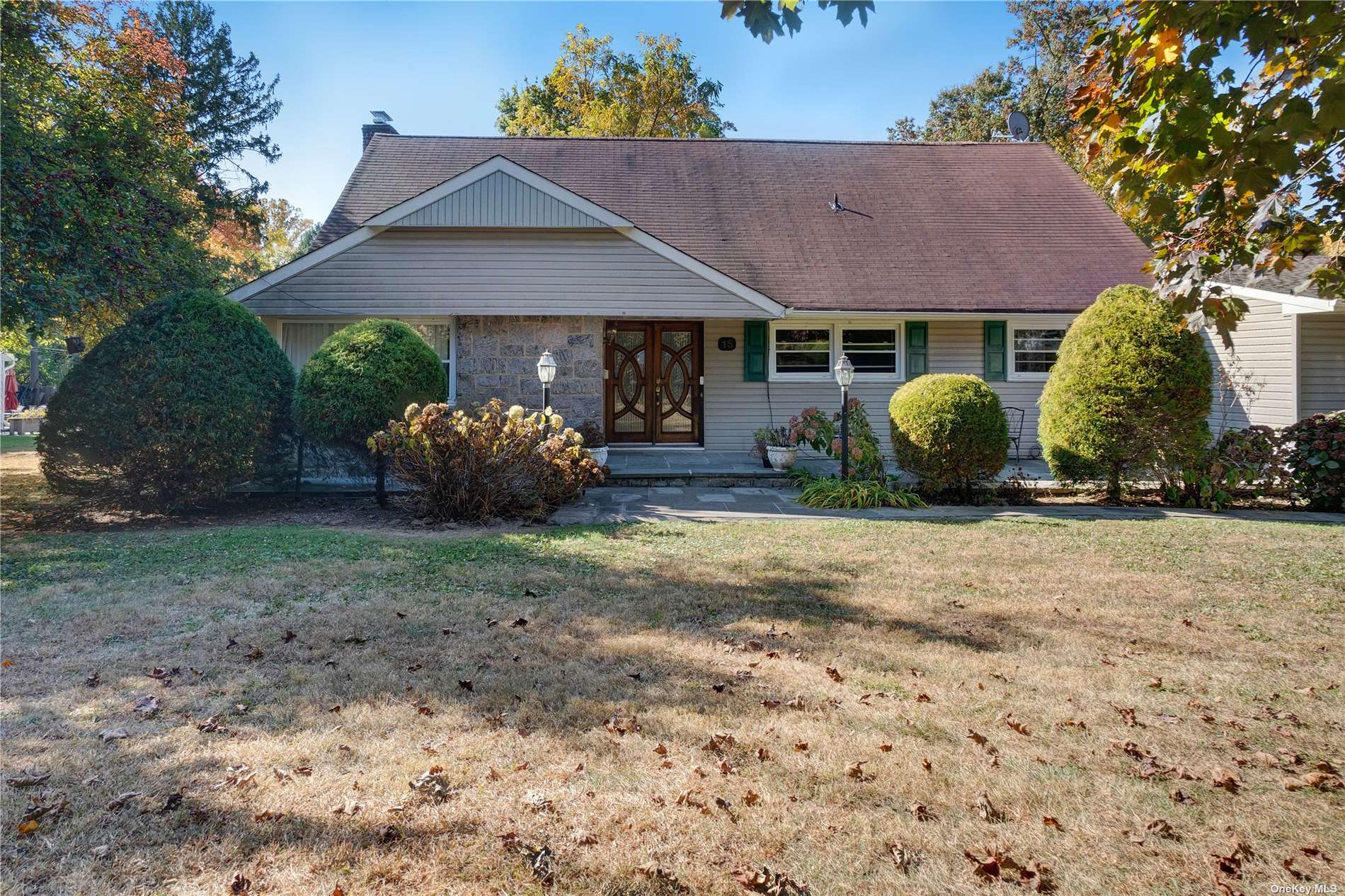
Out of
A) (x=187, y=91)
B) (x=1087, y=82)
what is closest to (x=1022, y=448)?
(x=1087, y=82)

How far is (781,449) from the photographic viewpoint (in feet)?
37.1

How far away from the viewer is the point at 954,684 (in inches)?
151

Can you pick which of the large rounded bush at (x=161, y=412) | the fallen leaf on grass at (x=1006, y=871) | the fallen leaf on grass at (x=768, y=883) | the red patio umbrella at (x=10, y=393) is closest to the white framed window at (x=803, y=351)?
the large rounded bush at (x=161, y=412)

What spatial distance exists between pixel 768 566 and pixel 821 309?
7755 mm

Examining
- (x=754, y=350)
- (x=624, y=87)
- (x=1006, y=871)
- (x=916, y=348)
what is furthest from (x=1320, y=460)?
(x=624, y=87)

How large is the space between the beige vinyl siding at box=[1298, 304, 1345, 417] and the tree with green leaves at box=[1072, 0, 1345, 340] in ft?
35.2

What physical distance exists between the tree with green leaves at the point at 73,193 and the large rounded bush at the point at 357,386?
8.62 ft

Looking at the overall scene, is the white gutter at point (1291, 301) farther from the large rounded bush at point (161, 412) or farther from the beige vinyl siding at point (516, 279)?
the large rounded bush at point (161, 412)

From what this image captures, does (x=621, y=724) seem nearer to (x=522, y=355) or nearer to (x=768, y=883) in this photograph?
(x=768, y=883)

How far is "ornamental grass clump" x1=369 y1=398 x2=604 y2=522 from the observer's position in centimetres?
780

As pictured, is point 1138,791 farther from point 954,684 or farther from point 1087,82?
point 1087,82

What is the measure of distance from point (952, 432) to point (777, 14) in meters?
6.71

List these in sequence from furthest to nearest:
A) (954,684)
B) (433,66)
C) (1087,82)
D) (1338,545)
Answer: (433,66)
(1338,545)
(1087,82)
(954,684)

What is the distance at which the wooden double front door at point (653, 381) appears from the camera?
1341 centimetres
